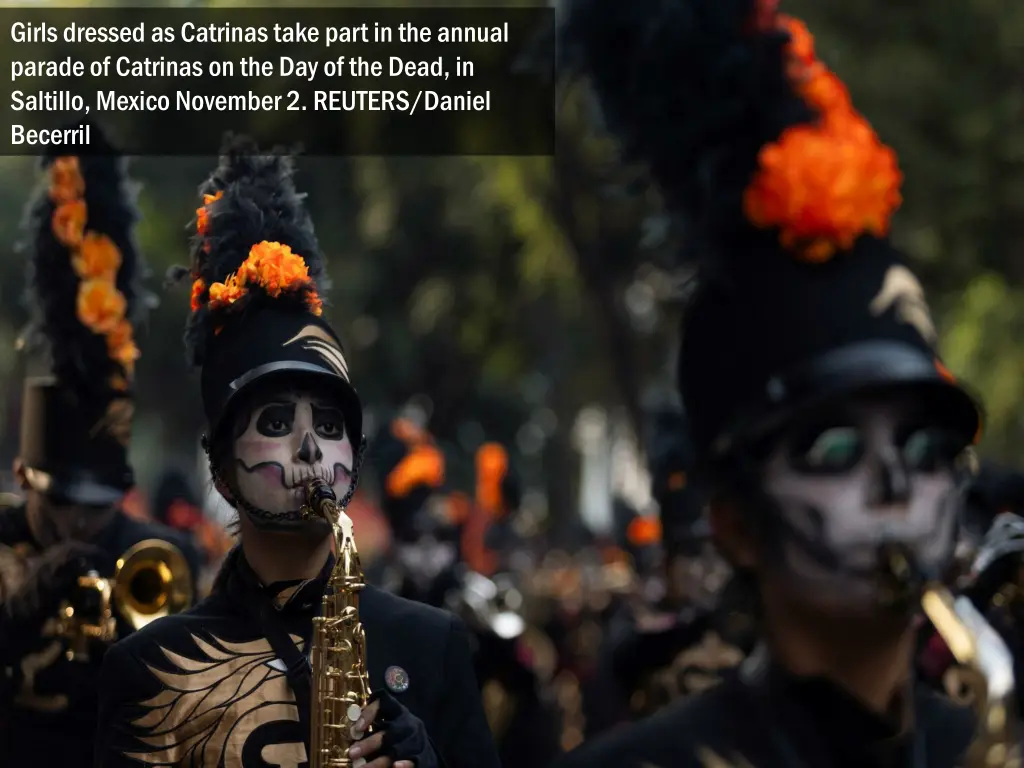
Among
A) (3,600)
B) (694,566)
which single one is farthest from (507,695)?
(3,600)

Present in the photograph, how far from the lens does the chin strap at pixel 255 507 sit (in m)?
5.06

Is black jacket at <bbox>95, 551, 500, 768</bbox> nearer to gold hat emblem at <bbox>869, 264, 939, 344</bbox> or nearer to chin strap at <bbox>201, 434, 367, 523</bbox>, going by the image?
chin strap at <bbox>201, 434, 367, 523</bbox>

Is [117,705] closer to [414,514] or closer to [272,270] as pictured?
[272,270]

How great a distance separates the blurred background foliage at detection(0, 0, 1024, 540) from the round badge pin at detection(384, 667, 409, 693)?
5.42ft

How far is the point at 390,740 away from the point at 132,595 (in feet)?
10.4

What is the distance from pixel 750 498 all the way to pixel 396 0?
560 inches

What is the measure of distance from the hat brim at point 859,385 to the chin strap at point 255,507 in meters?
1.97

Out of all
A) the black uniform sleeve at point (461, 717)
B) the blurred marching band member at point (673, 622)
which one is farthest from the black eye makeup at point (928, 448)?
the blurred marching band member at point (673, 622)

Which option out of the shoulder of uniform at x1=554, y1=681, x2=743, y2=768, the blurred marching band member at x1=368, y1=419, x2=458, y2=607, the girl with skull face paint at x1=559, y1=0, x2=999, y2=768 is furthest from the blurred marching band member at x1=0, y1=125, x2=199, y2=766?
the girl with skull face paint at x1=559, y1=0, x2=999, y2=768

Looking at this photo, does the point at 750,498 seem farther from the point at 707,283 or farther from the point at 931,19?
the point at 931,19

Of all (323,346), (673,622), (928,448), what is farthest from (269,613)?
(673,622)

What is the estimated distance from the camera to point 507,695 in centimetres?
1127

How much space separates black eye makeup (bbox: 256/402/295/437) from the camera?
5172 mm

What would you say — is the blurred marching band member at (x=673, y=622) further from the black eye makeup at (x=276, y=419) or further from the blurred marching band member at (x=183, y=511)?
the blurred marching band member at (x=183, y=511)
